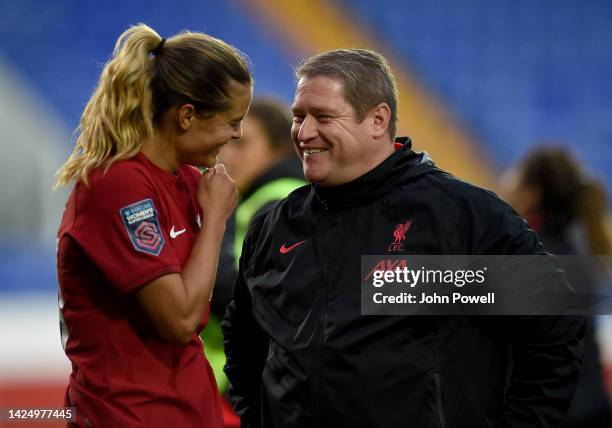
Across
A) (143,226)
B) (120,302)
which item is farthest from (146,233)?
(120,302)

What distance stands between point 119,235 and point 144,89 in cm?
26

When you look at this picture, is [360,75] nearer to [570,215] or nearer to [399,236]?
[399,236]

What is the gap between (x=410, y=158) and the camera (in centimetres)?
163

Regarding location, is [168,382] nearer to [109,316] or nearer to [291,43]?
[109,316]

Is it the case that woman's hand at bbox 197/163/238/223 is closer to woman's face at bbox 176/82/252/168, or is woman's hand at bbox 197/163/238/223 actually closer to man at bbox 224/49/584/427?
woman's face at bbox 176/82/252/168

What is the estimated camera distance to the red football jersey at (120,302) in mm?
1377

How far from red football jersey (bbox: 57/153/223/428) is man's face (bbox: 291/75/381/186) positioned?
0.31 metres

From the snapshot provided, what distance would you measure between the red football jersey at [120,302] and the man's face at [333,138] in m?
0.31

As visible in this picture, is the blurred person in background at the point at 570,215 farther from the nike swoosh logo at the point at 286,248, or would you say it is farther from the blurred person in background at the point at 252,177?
the nike swoosh logo at the point at 286,248

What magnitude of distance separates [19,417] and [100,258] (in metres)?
0.65

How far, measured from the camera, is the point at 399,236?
154cm

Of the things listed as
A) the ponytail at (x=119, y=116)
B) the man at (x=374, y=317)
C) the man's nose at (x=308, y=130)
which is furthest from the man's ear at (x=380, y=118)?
the ponytail at (x=119, y=116)

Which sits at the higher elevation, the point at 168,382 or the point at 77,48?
the point at 77,48

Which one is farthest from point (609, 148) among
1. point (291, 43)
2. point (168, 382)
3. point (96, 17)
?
point (168, 382)
